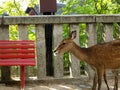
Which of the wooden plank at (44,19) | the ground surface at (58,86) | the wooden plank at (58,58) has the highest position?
the wooden plank at (44,19)

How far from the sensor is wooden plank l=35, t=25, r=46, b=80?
9.15 m

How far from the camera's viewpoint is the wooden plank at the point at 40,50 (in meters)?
9.15

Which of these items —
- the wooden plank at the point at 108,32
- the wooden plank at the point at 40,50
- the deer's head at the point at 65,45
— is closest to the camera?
the deer's head at the point at 65,45

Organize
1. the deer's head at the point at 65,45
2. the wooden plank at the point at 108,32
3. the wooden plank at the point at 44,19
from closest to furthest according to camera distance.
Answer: the deer's head at the point at 65,45, the wooden plank at the point at 44,19, the wooden plank at the point at 108,32

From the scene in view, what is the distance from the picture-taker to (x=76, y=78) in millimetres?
9352

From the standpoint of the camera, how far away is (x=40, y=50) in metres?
9.15

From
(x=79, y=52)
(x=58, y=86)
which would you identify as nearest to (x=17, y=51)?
(x=58, y=86)

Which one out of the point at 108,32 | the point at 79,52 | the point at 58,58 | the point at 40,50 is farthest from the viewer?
the point at 108,32

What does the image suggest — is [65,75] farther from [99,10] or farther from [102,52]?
[99,10]

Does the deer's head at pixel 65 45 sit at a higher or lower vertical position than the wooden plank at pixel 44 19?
lower

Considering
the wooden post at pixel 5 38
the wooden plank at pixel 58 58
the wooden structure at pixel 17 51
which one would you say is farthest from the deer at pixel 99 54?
the wooden post at pixel 5 38

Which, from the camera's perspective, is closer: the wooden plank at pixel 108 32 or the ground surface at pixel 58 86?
the ground surface at pixel 58 86

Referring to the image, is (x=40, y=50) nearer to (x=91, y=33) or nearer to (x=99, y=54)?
(x=91, y=33)

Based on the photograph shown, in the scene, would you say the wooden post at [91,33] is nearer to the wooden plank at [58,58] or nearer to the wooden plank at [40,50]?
the wooden plank at [58,58]
